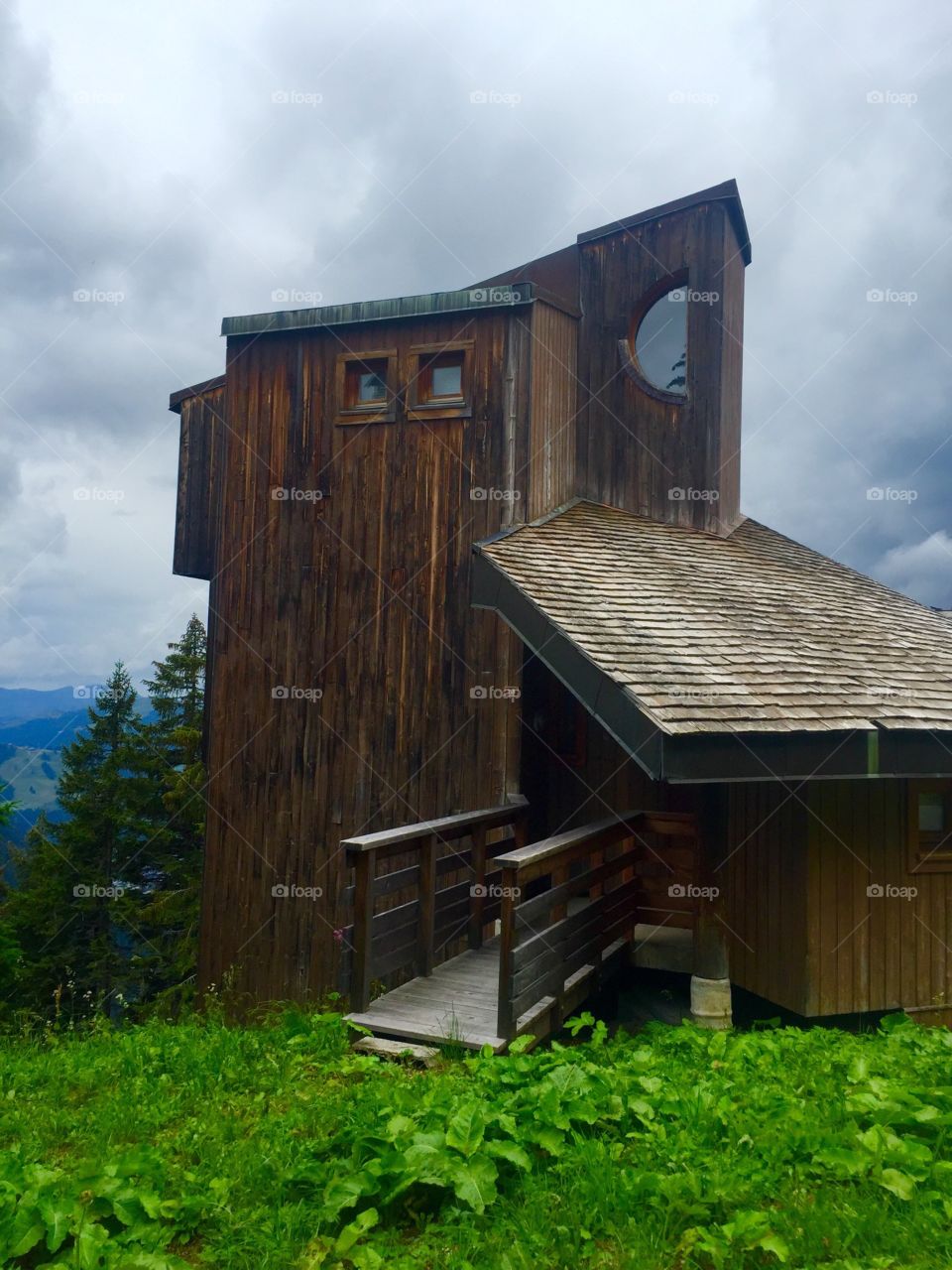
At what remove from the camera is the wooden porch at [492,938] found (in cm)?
589

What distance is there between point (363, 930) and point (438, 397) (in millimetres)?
6464

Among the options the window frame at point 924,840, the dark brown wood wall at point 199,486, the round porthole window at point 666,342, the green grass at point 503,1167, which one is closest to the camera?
the green grass at point 503,1167

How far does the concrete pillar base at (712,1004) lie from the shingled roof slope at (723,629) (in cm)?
226

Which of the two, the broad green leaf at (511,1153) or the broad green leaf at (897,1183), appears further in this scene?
the broad green leaf at (511,1153)

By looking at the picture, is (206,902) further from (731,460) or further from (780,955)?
(731,460)

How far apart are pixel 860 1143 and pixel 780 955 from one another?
162 inches

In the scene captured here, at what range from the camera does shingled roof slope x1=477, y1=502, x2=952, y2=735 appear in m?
6.55

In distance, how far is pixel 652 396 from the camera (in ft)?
37.8

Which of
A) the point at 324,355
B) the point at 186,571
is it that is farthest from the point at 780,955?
the point at 186,571

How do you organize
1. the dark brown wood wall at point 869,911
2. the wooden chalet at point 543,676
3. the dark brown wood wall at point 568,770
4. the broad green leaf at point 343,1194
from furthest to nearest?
the dark brown wood wall at point 568,770 → the dark brown wood wall at point 869,911 → the wooden chalet at point 543,676 → the broad green leaf at point 343,1194

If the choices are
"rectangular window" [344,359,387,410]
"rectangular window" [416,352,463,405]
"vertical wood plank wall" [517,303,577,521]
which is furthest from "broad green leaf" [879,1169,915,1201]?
"rectangular window" [344,359,387,410]

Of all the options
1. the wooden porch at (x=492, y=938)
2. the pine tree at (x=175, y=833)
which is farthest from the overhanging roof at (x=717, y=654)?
the pine tree at (x=175, y=833)

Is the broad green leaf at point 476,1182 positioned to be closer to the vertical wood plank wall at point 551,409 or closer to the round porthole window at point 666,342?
the vertical wood plank wall at point 551,409

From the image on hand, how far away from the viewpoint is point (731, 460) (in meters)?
12.4
